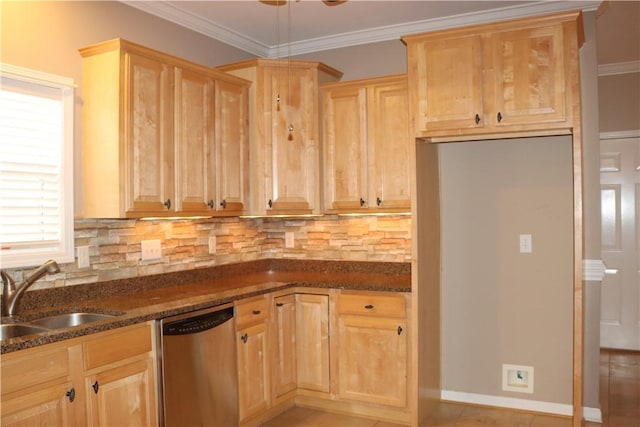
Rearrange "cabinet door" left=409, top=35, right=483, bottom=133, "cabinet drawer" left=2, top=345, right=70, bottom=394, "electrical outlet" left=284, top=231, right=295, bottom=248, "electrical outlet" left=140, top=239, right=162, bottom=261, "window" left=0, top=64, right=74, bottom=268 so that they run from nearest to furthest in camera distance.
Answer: "cabinet drawer" left=2, top=345, right=70, bottom=394, "window" left=0, top=64, right=74, bottom=268, "cabinet door" left=409, top=35, right=483, bottom=133, "electrical outlet" left=140, top=239, right=162, bottom=261, "electrical outlet" left=284, top=231, right=295, bottom=248

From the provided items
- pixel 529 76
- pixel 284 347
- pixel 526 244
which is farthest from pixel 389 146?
pixel 284 347

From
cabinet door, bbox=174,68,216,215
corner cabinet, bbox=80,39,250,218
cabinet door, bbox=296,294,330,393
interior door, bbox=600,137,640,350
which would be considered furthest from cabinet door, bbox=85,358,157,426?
interior door, bbox=600,137,640,350

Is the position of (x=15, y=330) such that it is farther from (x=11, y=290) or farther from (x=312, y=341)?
(x=312, y=341)

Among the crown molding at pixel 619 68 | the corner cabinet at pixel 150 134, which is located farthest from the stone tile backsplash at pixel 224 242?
the crown molding at pixel 619 68

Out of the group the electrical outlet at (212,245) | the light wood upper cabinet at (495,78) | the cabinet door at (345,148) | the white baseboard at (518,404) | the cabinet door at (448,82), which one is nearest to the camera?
the light wood upper cabinet at (495,78)

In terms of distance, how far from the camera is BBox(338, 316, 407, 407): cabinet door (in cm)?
351

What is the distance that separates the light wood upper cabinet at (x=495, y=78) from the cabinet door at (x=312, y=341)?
1.30m

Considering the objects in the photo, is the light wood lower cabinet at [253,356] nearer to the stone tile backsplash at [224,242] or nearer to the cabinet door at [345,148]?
the stone tile backsplash at [224,242]

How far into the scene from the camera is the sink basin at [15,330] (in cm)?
253

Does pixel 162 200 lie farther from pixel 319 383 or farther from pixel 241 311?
pixel 319 383

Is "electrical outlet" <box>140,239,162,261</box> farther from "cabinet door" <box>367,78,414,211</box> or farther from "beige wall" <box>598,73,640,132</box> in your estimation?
"beige wall" <box>598,73,640,132</box>

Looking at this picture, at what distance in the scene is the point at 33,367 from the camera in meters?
2.18

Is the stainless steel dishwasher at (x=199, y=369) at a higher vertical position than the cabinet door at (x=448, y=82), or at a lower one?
lower

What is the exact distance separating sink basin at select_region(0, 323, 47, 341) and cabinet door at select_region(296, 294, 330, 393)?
5.42 ft
